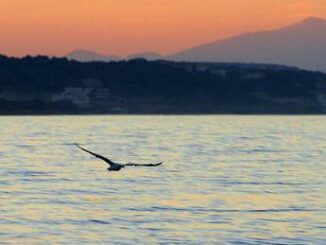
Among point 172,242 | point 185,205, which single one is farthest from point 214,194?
point 172,242

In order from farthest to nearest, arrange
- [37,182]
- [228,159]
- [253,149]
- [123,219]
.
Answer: [253,149] < [228,159] < [37,182] < [123,219]

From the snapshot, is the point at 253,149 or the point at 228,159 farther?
the point at 253,149

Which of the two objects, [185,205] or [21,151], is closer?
[185,205]

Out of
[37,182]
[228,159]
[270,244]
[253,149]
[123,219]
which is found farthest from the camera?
[253,149]

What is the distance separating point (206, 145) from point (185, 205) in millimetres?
50746

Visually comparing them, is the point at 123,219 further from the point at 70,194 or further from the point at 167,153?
the point at 167,153

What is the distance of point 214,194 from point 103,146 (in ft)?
152

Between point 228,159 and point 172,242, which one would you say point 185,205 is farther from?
point 228,159

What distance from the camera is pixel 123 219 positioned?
39000mm

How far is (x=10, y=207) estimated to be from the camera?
42000 mm

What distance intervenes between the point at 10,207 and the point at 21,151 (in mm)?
38952

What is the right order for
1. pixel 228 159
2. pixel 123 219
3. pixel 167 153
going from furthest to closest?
pixel 167 153, pixel 228 159, pixel 123 219

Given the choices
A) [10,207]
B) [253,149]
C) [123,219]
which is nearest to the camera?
[123,219]

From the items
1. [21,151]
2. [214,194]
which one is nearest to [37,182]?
[214,194]
